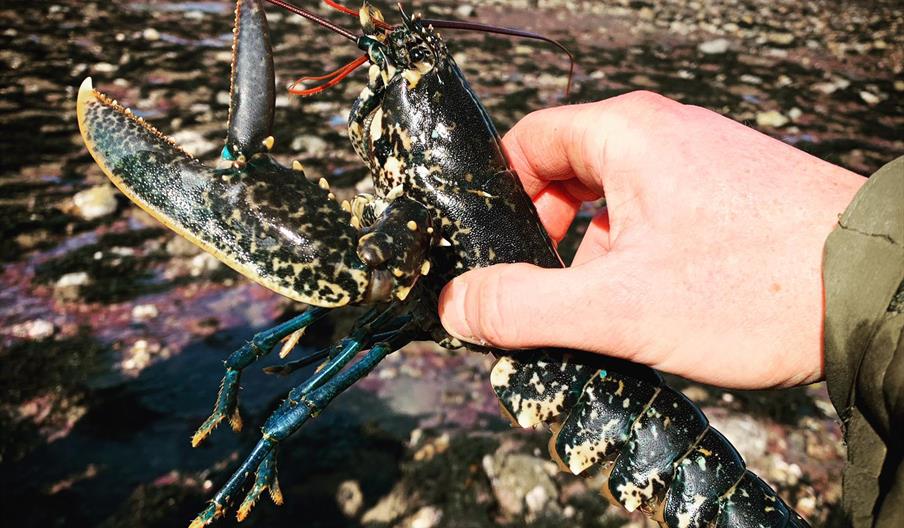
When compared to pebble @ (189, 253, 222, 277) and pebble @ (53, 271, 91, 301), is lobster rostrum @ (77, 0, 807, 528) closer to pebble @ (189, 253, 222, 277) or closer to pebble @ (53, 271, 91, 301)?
pebble @ (189, 253, 222, 277)

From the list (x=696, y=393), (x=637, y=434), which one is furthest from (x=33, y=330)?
(x=696, y=393)

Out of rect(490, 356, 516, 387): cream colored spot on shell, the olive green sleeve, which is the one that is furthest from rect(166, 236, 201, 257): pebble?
the olive green sleeve

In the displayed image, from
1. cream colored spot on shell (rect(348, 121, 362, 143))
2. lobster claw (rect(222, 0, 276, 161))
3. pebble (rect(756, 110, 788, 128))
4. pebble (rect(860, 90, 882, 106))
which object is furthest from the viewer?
pebble (rect(860, 90, 882, 106))

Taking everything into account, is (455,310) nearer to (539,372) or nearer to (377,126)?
(539,372)

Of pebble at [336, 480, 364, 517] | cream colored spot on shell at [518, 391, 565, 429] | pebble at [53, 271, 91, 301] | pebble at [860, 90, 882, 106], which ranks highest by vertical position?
cream colored spot on shell at [518, 391, 565, 429]

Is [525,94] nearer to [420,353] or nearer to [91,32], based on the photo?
[420,353]

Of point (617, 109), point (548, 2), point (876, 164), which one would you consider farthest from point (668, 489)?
point (548, 2)

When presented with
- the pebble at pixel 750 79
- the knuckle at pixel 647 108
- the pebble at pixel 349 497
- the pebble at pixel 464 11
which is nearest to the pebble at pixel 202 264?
the pebble at pixel 349 497
